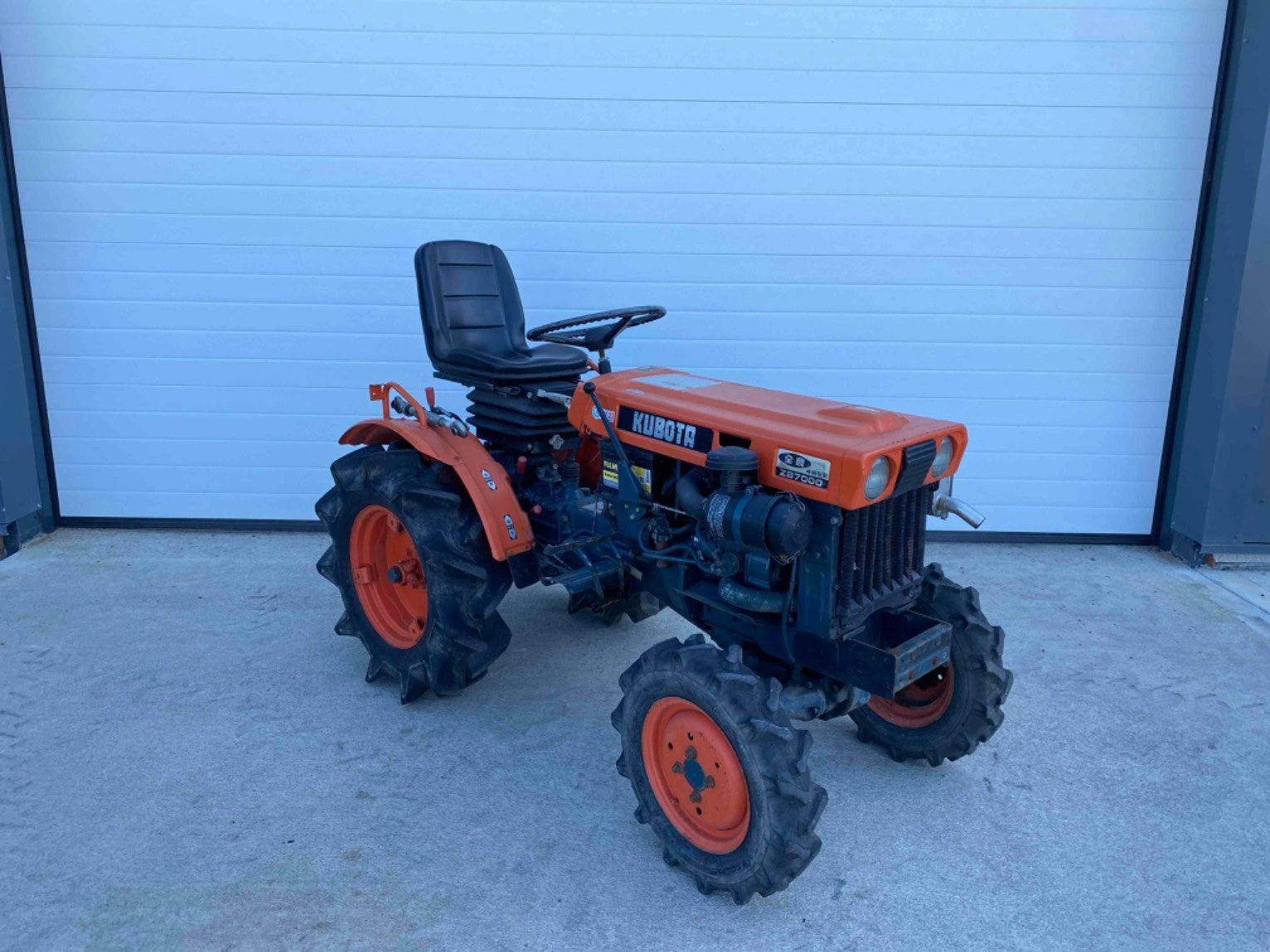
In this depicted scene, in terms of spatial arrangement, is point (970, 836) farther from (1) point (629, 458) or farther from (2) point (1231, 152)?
(2) point (1231, 152)

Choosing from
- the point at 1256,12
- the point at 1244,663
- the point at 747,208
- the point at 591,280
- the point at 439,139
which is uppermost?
the point at 1256,12

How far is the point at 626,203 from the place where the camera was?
4430 mm

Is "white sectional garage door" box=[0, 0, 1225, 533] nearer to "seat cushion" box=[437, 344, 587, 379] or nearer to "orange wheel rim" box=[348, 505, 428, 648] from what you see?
"seat cushion" box=[437, 344, 587, 379]

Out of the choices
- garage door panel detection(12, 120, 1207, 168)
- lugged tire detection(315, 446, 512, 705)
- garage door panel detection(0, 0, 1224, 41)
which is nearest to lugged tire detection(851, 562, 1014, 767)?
lugged tire detection(315, 446, 512, 705)

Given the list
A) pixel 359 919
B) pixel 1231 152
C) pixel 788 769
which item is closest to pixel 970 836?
pixel 788 769

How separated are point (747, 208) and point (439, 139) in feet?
4.76

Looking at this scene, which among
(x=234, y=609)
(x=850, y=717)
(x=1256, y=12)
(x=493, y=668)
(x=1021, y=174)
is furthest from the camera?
(x=1021, y=174)

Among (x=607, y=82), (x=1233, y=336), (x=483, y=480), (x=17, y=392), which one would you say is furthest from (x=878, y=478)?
(x=17, y=392)

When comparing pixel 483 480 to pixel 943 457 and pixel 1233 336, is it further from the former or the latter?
pixel 1233 336

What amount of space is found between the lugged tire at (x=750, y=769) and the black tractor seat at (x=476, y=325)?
1.15 meters

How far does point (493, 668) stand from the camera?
10.9 feet

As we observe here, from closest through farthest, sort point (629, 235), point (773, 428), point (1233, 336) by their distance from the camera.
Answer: point (773, 428)
point (1233, 336)
point (629, 235)

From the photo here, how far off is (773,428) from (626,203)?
2.43m

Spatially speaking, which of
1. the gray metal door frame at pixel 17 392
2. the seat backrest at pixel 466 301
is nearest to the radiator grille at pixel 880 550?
the seat backrest at pixel 466 301
